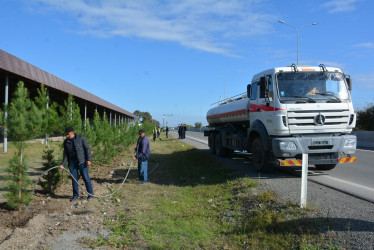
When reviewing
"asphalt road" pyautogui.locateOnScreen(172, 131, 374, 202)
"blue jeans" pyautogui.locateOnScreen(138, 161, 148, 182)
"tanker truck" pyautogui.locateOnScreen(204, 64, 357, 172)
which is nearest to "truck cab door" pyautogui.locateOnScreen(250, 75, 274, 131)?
"tanker truck" pyautogui.locateOnScreen(204, 64, 357, 172)

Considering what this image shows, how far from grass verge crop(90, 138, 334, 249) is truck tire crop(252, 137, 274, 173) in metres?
0.90

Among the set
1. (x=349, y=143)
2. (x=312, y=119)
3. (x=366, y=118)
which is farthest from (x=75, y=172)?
(x=366, y=118)

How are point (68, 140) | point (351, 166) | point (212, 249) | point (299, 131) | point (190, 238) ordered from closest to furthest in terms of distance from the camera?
point (212, 249)
point (190, 238)
point (68, 140)
point (299, 131)
point (351, 166)

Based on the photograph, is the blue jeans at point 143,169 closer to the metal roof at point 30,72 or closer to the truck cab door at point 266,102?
the truck cab door at point 266,102

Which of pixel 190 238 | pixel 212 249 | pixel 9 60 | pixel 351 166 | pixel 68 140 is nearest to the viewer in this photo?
pixel 212 249

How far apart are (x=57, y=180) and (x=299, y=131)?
626 centimetres

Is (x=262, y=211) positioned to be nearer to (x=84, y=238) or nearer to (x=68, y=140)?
(x=84, y=238)

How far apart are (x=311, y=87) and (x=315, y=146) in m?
1.63

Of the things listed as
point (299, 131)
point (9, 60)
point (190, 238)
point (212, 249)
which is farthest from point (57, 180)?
point (9, 60)

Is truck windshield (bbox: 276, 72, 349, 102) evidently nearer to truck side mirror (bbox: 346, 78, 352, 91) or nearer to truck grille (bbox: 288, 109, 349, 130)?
truck side mirror (bbox: 346, 78, 352, 91)

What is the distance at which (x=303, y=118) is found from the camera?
8086mm

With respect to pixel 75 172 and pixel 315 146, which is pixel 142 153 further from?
pixel 315 146

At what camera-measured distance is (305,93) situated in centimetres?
839

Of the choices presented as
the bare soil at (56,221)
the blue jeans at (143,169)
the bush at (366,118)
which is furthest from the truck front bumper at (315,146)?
the bush at (366,118)
